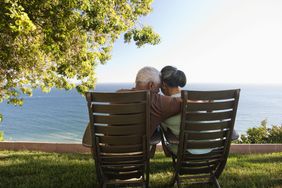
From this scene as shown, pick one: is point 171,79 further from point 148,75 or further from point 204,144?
point 204,144

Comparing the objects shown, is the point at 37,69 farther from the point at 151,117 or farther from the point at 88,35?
the point at 151,117

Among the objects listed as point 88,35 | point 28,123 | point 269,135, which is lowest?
point 28,123

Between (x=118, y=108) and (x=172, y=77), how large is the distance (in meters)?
0.91

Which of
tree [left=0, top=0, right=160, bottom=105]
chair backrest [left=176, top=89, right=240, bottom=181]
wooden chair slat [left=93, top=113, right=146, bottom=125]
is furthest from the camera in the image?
tree [left=0, top=0, right=160, bottom=105]

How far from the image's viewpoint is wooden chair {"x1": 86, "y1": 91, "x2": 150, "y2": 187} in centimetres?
289

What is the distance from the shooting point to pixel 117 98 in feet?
9.39

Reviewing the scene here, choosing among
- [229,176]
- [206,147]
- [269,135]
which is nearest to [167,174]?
[229,176]

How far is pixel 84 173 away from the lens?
15.5 feet

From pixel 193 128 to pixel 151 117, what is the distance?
0.44 m

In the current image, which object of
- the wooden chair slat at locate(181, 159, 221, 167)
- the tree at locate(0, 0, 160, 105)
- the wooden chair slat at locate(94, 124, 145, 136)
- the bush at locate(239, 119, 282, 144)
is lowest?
the bush at locate(239, 119, 282, 144)

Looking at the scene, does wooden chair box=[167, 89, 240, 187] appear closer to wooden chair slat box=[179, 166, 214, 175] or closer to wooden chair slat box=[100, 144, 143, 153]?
wooden chair slat box=[179, 166, 214, 175]

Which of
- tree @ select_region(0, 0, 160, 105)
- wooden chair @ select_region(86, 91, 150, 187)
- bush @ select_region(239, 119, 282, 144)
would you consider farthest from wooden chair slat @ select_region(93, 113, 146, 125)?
bush @ select_region(239, 119, 282, 144)

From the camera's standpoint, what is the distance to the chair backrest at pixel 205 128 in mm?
3054

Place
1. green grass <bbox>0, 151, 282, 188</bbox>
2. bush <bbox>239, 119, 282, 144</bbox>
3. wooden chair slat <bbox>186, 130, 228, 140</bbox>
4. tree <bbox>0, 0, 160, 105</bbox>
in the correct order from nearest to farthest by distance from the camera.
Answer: wooden chair slat <bbox>186, 130, 228, 140</bbox> → green grass <bbox>0, 151, 282, 188</bbox> → tree <bbox>0, 0, 160, 105</bbox> → bush <bbox>239, 119, 282, 144</bbox>
